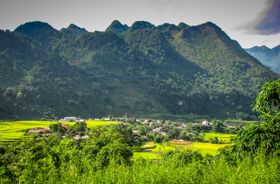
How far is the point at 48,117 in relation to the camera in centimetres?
14838

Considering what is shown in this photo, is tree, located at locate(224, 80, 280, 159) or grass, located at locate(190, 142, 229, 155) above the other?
tree, located at locate(224, 80, 280, 159)

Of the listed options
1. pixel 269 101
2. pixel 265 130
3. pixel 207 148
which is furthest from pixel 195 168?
pixel 207 148

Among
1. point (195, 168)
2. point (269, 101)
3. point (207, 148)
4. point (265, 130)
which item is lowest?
point (207, 148)

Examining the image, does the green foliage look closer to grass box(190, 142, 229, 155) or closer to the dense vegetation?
the dense vegetation

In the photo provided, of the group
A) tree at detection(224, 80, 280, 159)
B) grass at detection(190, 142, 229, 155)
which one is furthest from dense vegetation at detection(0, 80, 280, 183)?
grass at detection(190, 142, 229, 155)

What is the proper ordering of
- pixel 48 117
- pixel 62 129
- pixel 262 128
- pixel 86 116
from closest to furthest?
1. pixel 262 128
2. pixel 62 129
3. pixel 48 117
4. pixel 86 116

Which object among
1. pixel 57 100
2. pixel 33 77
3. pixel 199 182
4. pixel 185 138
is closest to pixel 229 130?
pixel 185 138

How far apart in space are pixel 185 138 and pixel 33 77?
121594mm

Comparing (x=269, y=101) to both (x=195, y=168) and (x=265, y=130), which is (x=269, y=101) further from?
(x=195, y=168)

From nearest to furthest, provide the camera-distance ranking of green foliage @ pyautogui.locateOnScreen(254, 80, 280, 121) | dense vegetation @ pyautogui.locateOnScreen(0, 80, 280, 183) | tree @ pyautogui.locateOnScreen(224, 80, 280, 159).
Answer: dense vegetation @ pyautogui.locateOnScreen(0, 80, 280, 183) < tree @ pyautogui.locateOnScreen(224, 80, 280, 159) < green foliage @ pyautogui.locateOnScreen(254, 80, 280, 121)

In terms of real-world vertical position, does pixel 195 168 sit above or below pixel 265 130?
below

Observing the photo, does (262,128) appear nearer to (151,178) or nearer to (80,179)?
(151,178)

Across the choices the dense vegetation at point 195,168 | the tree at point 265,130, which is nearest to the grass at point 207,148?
the tree at point 265,130

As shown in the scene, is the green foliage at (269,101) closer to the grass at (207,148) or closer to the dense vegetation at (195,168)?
the dense vegetation at (195,168)
